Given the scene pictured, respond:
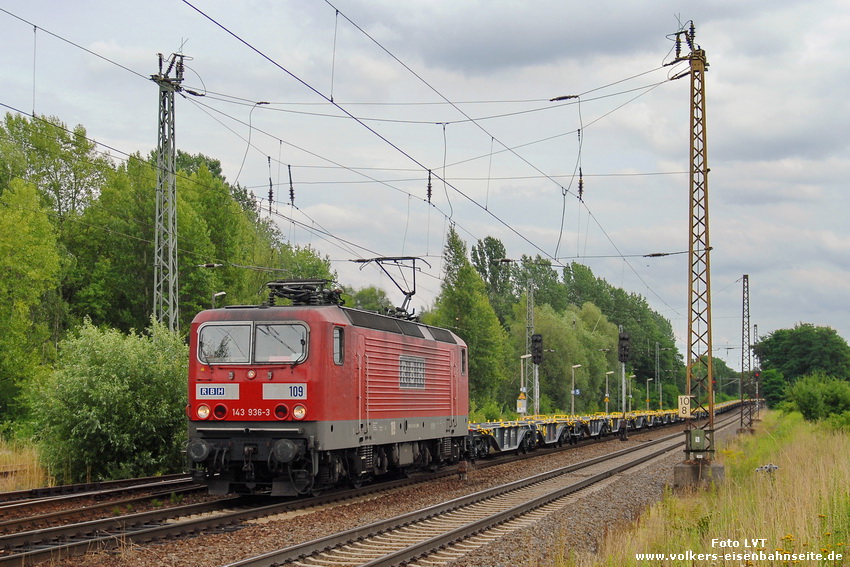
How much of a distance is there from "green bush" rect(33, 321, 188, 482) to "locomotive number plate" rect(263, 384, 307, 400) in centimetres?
510

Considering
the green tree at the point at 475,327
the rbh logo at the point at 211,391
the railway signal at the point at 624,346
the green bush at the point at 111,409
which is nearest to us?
the rbh logo at the point at 211,391

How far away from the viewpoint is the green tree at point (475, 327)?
6131 centimetres

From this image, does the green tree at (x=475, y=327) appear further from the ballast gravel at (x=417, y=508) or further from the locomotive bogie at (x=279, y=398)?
the locomotive bogie at (x=279, y=398)

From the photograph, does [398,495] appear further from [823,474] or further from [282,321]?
[823,474]

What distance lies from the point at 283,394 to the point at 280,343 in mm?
879

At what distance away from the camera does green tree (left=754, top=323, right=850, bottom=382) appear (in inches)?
3201

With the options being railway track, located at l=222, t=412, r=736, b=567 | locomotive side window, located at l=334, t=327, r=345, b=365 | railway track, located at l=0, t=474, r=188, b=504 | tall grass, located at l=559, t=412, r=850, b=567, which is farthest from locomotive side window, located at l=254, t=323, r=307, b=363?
tall grass, located at l=559, t=412, r=850, b=567

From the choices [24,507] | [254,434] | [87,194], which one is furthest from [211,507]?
[87,194]

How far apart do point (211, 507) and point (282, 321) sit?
3.24 metres

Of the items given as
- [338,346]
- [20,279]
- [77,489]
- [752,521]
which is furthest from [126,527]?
[20,279]

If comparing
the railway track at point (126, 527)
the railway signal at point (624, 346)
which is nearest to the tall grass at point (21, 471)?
the railway track at point (126, 527)

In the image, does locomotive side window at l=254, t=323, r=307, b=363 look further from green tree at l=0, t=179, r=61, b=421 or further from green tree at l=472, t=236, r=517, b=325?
→ green tree at l=472, t=236, r=517, b=325

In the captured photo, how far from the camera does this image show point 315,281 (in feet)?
53.4

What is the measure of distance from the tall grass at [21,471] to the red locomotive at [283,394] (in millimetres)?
5039
